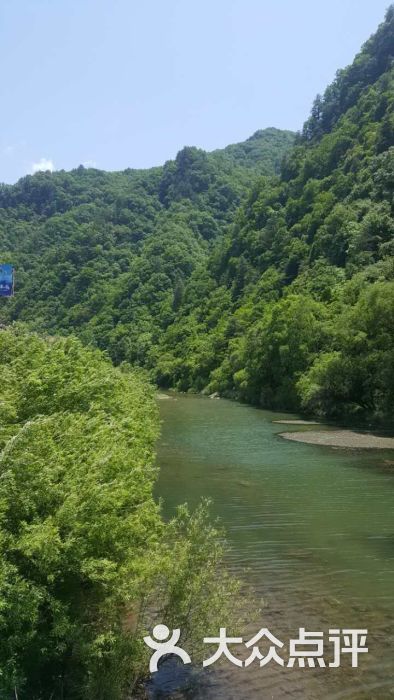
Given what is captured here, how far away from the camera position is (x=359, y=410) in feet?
232

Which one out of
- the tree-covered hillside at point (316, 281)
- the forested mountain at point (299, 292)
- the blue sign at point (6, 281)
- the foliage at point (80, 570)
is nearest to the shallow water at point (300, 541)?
the foliage at point (80, 570)

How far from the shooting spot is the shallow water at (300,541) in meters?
14.7

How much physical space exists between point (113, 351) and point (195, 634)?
5973 inches

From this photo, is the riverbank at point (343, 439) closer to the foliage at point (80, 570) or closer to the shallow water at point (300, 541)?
the shallow water at point (300, 541)

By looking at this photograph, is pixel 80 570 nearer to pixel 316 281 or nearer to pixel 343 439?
pixel 343 439

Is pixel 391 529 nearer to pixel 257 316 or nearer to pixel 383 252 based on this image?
pixel 383 252

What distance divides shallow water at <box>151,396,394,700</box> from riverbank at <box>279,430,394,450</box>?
6.84 feet

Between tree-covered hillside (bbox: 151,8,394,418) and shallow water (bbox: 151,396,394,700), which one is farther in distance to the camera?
tree-covered hillside (bbox: 151,8,394,418)

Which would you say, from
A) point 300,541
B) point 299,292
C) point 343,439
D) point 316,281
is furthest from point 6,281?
point 299,292

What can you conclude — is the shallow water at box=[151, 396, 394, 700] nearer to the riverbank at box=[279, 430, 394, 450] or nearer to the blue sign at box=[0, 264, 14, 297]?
the riverbank at box=[279, 430, 394, 450]

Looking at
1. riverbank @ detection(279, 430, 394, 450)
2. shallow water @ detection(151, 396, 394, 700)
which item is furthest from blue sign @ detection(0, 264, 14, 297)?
riverbank @ detection(279, 430, 394, 450)

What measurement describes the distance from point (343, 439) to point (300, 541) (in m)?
29.4

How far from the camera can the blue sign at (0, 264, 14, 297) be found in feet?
93.6

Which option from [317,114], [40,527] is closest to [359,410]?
[40,527]
